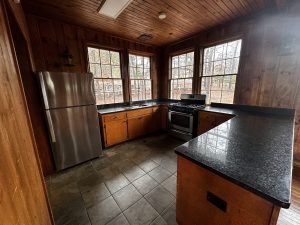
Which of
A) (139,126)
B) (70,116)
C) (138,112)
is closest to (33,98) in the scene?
(70,116)

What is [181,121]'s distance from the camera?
10.8ft

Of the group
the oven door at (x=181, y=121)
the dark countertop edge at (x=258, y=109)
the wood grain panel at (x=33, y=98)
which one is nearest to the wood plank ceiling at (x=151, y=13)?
the wood grain panel at (x=33, y=98)

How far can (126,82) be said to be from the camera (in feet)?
11.8

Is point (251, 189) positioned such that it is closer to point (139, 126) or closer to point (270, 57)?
point (270, 57)

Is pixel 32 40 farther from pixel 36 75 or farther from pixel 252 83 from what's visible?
pixel 252 83

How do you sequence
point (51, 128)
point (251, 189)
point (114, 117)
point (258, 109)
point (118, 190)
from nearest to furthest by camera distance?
point (251, 189) → point (118, 190) → point (51, 128) → point (258, 109) → point (114, 117)

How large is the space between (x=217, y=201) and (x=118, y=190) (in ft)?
4.58

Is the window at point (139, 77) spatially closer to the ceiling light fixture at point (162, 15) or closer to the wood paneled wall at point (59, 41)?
the wood paneled wall at point (59, 41)

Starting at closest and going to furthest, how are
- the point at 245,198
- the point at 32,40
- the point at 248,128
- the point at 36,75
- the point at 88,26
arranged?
the point at 245,198, the point at 248,128, the point at 36,75, the point at 32,40, the point at 88,26

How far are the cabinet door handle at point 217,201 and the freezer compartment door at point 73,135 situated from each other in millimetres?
2227

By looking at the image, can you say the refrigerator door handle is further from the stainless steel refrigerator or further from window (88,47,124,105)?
window (88,47,124,105)

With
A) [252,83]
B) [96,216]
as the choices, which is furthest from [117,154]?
[252,83]

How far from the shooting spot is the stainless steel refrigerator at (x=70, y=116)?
2.07 meters

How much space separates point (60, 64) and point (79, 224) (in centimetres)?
263
